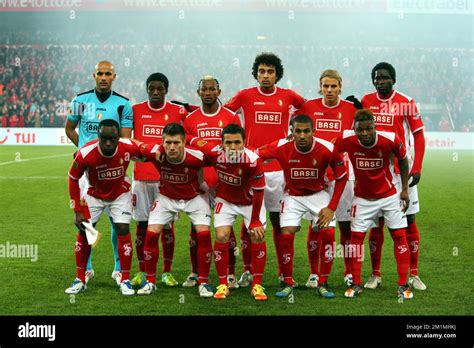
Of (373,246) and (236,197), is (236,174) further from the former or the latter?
(373,246)

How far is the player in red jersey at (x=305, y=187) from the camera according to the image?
20.2ft

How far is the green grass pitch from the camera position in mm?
5672

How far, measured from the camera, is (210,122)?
6668 millimetres

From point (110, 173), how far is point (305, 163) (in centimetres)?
171

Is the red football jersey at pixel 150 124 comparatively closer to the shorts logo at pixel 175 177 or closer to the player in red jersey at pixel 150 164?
the player in red jersey at pixel 150 164

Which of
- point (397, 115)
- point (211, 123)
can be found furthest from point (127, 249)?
point (397, 115)

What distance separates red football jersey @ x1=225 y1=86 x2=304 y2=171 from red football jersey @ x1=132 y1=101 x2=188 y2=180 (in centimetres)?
54

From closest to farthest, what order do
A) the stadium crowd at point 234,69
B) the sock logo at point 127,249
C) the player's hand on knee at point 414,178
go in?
the sock logo at point 127,249 → the player's hand on knee at point 414,178 → the stadium crowd at point 234,69

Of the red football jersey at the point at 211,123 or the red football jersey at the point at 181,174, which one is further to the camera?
the red football jersey at the point at 211,123

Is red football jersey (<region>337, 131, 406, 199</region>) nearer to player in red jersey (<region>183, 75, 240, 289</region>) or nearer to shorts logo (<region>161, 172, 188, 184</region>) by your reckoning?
player in red jersey (<region>183, 75, 240, 289</region>)

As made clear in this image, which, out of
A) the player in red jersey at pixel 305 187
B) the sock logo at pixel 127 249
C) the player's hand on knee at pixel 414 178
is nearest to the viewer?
the player in red jersey at pixel 305 187

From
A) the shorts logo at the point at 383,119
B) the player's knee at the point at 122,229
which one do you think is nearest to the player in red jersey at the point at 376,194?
the shorts logo at the point at 383,119

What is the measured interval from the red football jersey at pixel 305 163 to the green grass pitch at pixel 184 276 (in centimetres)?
93
